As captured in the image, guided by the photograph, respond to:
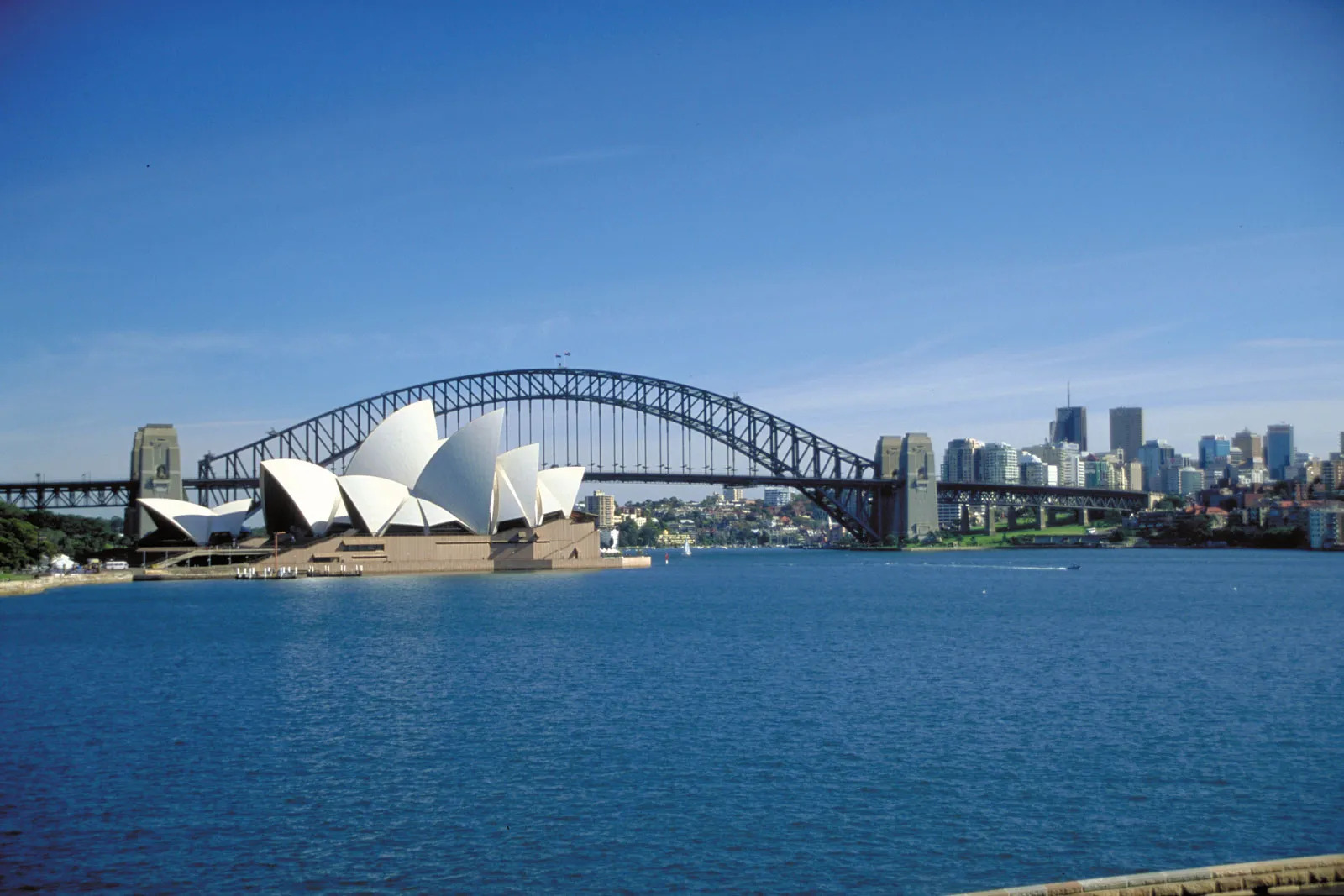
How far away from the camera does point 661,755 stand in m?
15.5

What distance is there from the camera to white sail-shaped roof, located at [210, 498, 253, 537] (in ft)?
221

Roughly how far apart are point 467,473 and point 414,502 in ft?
9.98

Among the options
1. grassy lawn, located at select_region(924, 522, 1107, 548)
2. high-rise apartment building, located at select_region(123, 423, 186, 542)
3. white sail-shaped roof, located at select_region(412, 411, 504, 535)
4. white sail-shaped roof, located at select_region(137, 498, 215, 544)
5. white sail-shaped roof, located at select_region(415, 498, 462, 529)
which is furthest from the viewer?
grassy lawn, located at select_region(924, 522, 1107, 548)

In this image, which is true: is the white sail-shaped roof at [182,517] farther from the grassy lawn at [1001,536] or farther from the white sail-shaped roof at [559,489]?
the grassy lawn at [1001,536]

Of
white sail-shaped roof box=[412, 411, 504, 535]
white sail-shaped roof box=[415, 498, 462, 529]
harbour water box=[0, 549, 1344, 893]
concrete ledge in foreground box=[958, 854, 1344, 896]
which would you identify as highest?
white sail-shaped roof box=[412, 411, 504, 535]

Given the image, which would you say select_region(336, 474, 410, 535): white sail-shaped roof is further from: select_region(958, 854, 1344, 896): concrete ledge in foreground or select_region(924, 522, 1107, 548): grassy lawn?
select_region(924, 522, 1107, 548): grassy lawn

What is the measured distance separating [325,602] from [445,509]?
61.4ft

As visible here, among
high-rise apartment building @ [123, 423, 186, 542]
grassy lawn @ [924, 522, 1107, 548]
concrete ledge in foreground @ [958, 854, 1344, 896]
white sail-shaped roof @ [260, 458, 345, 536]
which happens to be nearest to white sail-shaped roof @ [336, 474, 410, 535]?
white sail-shaped roof @ [260, 458, 345, 536]

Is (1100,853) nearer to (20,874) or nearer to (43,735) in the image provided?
(20,874)

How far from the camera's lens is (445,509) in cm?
6084

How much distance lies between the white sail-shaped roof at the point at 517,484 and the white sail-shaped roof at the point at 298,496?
7.68 metres

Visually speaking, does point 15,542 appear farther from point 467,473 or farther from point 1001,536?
point 1001,536

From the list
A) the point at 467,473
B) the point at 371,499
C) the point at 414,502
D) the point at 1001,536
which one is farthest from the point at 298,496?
the point at 1001,536

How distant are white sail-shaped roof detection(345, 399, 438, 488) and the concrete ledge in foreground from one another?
180ft
